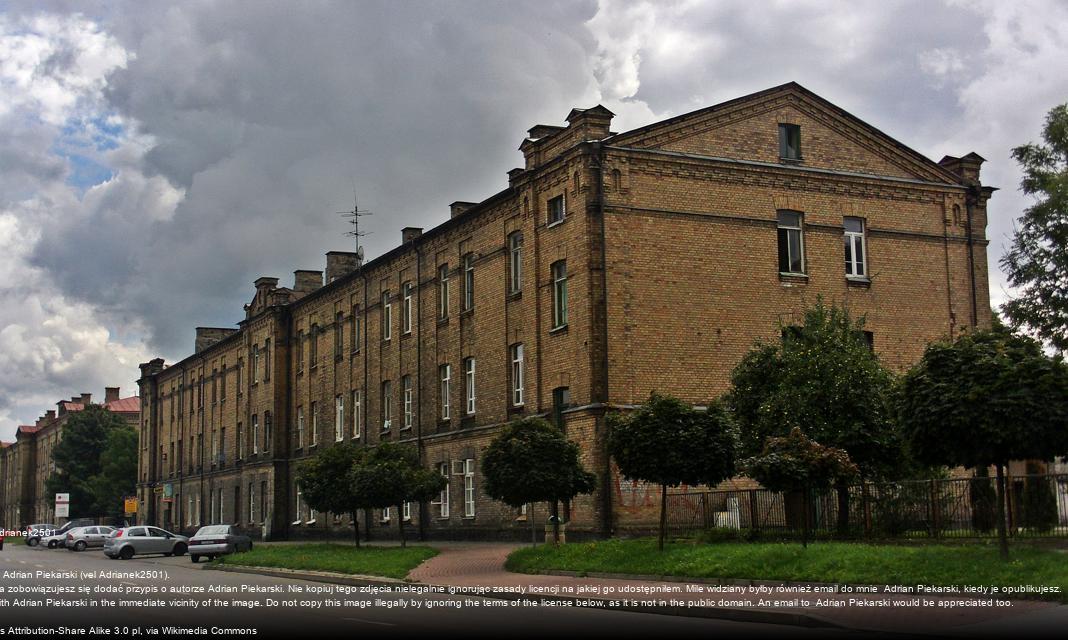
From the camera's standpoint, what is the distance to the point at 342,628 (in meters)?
15.2

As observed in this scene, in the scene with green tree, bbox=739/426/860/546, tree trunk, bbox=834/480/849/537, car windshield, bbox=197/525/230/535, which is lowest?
car windshield, bbox=197/525/230/535

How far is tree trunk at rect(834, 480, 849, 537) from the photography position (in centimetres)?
2456

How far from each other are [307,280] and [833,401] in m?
38.9

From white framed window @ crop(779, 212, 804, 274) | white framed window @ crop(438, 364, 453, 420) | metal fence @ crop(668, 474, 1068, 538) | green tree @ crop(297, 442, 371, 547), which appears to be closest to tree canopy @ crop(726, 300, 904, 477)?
metal fence @ crop(668, 474, 1068, 538)

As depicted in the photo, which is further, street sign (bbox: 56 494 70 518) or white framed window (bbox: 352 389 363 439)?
street sign (bbox: 56 494 70 518)

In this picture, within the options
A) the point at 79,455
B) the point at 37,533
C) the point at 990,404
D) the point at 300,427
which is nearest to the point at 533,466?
Answer: the point at 990,404

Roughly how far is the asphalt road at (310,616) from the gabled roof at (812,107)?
1587 centimetres

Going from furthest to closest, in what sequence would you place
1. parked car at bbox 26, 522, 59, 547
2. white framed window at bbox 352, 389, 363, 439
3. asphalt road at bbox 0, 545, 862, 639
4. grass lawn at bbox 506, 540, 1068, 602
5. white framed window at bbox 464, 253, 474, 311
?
parked car at bbox 26, 522, 59, 547
white framed window at bbox 352, 389, 363, 439
white framed window at bbox 464, 253, 474, 311
grass lawn at bbox 506, 540, 1068, 602
asphalt road at bbox 0, 545, 862, 639

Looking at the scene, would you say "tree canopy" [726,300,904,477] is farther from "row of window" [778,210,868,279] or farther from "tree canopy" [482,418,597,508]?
"row of window" [778,210,868,279]

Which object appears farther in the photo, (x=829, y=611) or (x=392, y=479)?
(x=392, y=479)

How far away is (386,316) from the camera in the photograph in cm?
4656

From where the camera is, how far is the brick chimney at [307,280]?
60.9 metres

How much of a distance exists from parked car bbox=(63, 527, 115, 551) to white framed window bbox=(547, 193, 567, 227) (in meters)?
35.1

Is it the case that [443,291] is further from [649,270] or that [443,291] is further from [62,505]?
[62,505]
